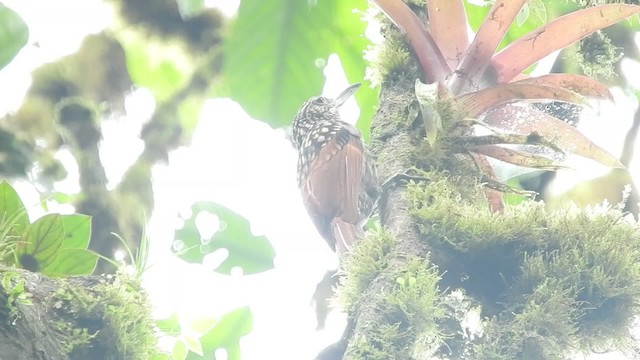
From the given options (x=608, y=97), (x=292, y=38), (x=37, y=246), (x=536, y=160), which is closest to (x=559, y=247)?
(x=536, y=160)

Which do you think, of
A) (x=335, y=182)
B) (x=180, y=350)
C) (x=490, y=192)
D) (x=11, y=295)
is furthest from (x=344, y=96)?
(x=11, y=295)

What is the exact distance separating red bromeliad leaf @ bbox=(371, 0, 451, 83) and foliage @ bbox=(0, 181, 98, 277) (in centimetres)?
84

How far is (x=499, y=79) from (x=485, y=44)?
8 centimetres

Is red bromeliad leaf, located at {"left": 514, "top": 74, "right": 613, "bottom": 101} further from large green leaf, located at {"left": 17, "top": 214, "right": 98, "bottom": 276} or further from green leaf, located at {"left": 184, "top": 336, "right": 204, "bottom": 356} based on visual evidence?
large green leaf, located at {"left": 17, "top": 214, "right": 98, "bottom": 276}

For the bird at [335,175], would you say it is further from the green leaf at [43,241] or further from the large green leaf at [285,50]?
the green leaf at [43,241]

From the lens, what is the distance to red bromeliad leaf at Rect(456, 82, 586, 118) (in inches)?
62.0

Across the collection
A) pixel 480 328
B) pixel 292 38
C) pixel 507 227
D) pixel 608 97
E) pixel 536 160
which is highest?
pixel 292 38

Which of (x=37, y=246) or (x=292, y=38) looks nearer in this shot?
(x=37, y=246)

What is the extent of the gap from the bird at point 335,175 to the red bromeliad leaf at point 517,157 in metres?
0.25

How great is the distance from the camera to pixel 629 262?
1319 millimetres

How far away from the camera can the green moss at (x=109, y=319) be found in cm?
101

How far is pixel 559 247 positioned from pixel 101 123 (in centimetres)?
83

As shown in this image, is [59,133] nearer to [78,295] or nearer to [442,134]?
[78,295]

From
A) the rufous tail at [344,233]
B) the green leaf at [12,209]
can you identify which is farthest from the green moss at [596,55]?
the green leaf at [12,209]
